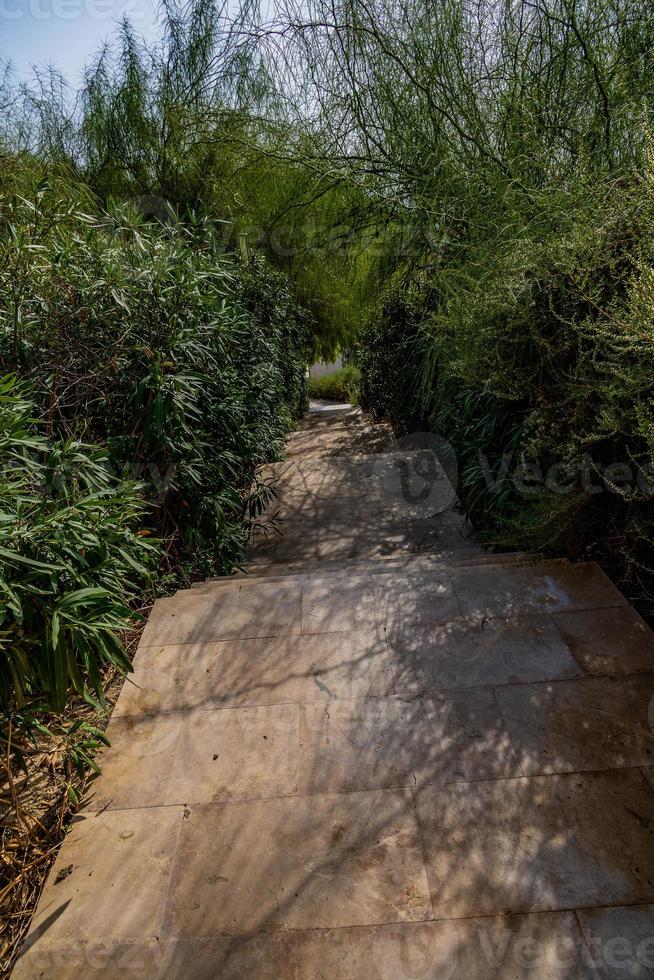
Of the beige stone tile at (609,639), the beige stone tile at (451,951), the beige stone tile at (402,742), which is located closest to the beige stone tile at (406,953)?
the beige stone tile at (451,951)

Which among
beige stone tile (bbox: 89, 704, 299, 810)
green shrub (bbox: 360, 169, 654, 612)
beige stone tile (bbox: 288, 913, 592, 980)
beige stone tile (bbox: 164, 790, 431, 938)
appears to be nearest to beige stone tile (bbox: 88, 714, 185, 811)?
beige stone tile (bbox: 89, 704, 299, 810)

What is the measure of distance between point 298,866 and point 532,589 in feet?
4.27

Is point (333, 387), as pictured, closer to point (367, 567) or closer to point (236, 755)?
point (367, 567)

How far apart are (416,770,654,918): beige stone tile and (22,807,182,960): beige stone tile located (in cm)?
59

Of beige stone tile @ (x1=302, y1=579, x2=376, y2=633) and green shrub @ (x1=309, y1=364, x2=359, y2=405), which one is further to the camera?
green shrub @ (x1=309, y1=364, x2=359, y2=405)

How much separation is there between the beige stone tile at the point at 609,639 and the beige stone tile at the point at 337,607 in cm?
66

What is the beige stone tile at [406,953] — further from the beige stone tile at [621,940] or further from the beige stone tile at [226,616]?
the beige stone tile at [226,616]

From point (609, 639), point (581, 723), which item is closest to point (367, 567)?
point (609, 639)

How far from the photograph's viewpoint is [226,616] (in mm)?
2213

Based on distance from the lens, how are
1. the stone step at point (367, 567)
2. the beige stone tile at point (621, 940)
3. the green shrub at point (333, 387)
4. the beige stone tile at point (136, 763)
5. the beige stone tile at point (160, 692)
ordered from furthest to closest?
1. the green shrub at point (333, 387)
2. the stone step at point (367, 567)
3. the beige stone tile at point (160, 692)
4. the beige stone tile at point (136, 763)
5. the beige stone tile at point (621, 940)

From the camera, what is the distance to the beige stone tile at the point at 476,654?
5.96 feet

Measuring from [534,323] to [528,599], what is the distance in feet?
3.41

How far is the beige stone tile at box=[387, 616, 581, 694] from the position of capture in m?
1.82

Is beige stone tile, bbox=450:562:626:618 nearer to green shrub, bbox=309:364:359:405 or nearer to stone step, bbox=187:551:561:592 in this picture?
stone step, bbox=187:551:561:592
